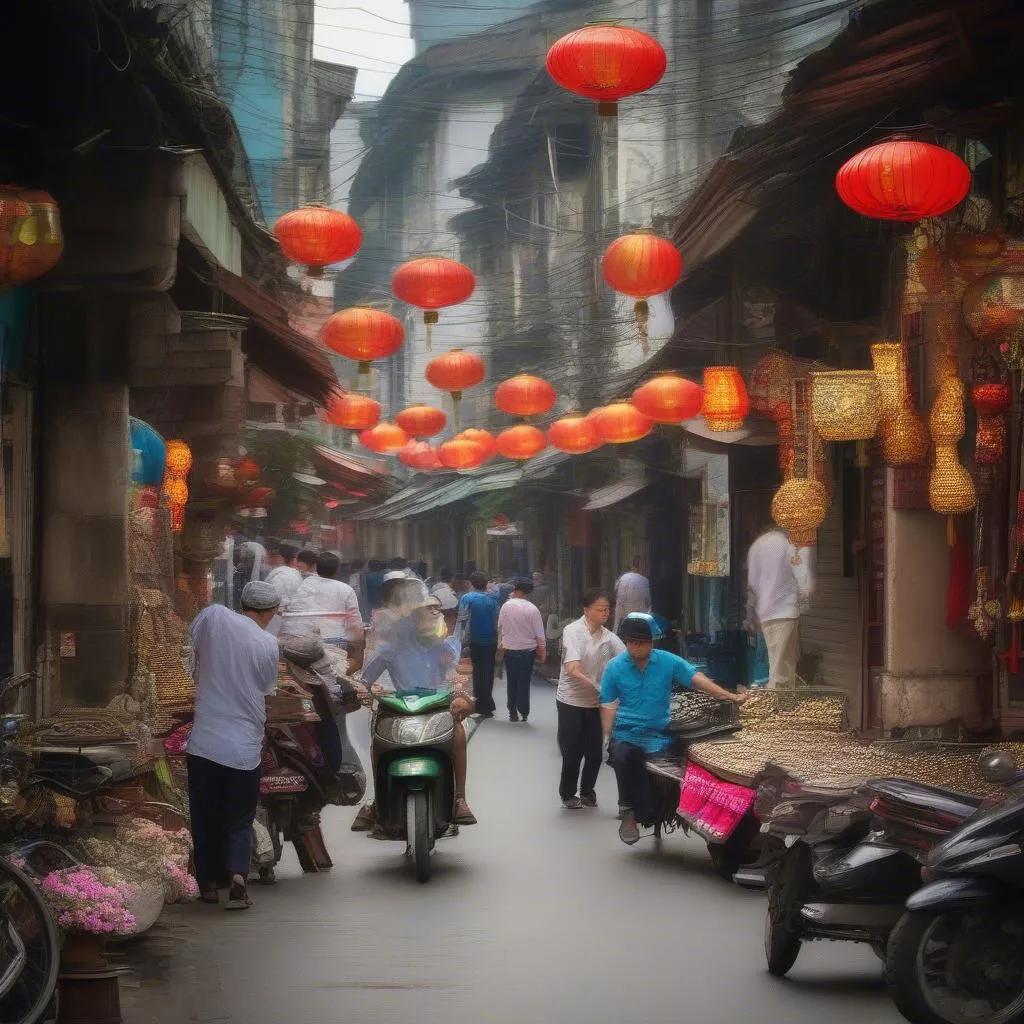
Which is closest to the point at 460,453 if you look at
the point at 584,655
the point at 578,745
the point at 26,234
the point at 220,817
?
the point at 584,655

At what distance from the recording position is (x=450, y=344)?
171 ft

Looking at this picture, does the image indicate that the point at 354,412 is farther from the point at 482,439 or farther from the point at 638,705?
the point at 638,705

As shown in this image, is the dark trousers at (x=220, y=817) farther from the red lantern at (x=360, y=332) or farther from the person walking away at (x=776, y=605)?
the red lantern at (x=360, y=332)

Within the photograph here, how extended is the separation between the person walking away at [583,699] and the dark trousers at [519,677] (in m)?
6.83

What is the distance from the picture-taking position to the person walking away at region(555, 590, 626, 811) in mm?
14062

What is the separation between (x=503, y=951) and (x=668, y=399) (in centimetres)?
1077

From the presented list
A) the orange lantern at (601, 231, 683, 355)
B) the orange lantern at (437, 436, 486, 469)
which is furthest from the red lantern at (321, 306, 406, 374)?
the orange lantern at (437, 436, 486, 469)

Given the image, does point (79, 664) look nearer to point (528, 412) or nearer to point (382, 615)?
point (382, 615)

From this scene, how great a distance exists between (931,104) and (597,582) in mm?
24372

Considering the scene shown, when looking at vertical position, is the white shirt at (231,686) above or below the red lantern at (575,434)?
below

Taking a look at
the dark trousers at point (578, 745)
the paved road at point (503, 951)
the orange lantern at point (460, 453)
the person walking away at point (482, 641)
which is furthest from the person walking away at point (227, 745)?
the orange lantern at point (460, 453)

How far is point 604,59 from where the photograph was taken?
1167cm

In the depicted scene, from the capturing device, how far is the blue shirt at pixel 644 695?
11.7 meters

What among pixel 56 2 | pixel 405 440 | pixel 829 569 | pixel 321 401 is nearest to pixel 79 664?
pixel 56 2
